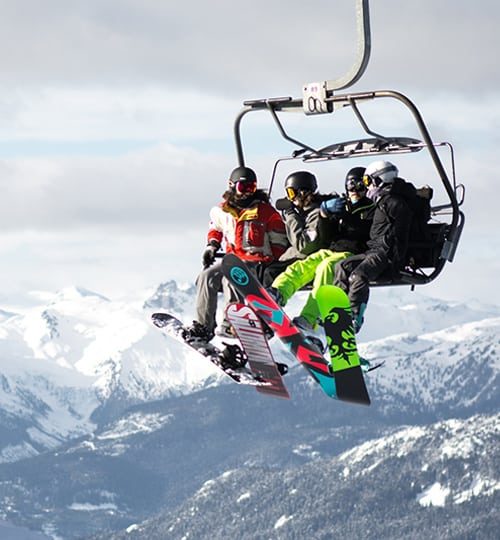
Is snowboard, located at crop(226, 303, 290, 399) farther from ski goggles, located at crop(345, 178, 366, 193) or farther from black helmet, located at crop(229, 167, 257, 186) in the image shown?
ski goggles, located at crop(345, 178, 366, 193)

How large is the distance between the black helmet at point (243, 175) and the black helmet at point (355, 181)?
142cm

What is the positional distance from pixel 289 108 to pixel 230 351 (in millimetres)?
4364

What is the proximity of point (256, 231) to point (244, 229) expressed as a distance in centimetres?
19

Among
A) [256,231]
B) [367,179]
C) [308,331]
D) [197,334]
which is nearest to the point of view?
[308,331]

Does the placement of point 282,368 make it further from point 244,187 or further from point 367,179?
point 367,179

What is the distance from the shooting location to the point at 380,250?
69.3 ft

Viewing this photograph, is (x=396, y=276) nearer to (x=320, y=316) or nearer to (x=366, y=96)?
(x=320, y=316)

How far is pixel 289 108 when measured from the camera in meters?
20.2

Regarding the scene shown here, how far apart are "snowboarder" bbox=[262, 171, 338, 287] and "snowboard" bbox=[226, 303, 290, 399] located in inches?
44.9

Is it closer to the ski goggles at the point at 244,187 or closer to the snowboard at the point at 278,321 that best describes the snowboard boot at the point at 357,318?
the snowboard at the point at 278,321

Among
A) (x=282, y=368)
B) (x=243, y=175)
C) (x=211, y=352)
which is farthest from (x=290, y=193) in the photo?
(x=211, y=352)

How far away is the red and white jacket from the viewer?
22391 mm

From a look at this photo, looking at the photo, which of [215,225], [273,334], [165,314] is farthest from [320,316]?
[165,314]

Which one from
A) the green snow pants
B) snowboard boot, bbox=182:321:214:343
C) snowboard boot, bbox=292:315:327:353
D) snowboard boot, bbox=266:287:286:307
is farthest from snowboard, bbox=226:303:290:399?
snowboard boot, bbox=182:321:214:343
